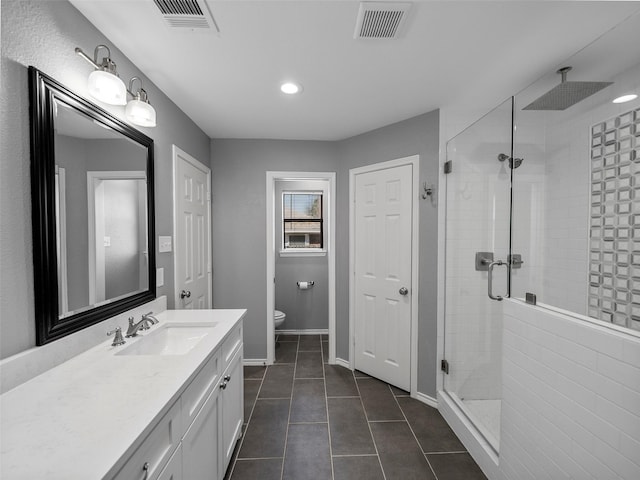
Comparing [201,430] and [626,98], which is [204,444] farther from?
[626,98]

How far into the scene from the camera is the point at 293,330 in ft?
13.5

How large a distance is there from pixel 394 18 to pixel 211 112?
5.41 feet

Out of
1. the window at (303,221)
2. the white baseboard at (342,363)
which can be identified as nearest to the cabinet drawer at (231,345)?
the white baseboard at (342,363)

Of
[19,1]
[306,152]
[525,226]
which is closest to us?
[19,1]

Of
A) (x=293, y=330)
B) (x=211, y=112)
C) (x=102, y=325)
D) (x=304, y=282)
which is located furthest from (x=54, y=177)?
(x=293, y=330)

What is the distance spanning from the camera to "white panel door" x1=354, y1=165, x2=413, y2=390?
2.54m

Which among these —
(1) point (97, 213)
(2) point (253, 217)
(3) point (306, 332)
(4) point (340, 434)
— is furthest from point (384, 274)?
(1) point (97, 213)

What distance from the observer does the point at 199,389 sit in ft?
4.04

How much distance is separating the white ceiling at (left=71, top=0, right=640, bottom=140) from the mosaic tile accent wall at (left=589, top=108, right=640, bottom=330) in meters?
0.31

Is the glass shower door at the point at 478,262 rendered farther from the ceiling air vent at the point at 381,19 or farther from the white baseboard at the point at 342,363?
the white baseboard at the point at 342,363

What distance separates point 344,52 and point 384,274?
1841 millimetres

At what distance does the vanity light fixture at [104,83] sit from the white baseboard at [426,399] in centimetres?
292

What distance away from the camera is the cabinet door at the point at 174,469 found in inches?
36.0

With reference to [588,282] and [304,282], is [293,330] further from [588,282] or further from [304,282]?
[588,282]
